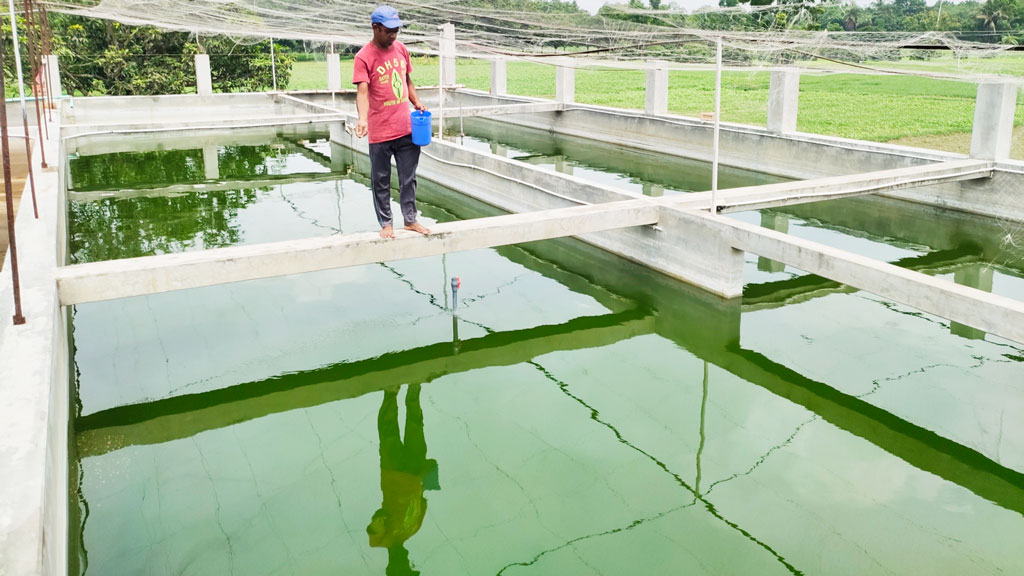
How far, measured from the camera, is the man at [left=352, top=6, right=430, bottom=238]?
188 inches

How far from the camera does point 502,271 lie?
7652 mm

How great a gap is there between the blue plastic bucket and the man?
0.07 m

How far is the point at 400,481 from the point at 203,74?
62.3 ft

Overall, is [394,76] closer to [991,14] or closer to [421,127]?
[421,127]

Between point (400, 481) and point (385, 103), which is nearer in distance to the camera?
point (400, 481)

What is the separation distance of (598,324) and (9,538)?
4.54 metres

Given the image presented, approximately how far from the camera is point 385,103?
5000 millimetres

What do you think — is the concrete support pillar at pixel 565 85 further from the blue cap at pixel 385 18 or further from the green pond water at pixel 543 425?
the blue cap at pixel 385 18

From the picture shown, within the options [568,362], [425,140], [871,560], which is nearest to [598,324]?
[568,362]

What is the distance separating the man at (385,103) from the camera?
4.78m

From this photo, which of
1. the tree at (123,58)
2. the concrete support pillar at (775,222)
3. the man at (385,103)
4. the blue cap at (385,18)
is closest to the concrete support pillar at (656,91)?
the concrete support pillar at (775,222)

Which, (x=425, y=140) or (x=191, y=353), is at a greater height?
(x=425, y=140)

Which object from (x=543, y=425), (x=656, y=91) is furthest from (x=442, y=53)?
(x=543, y=425)

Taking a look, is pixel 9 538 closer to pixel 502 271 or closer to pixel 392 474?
pixel 392 474
